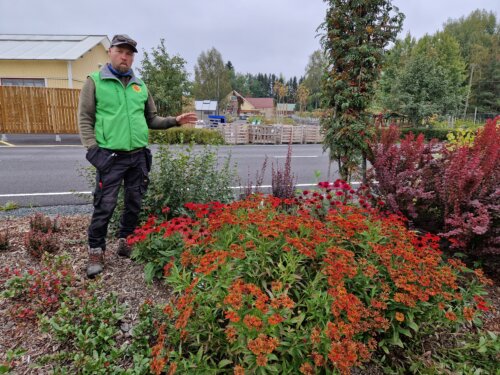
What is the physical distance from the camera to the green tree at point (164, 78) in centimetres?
1628

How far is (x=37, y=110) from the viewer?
13.9 m

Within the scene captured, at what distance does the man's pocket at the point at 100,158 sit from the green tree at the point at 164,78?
47.2 feet

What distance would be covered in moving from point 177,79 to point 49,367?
1636cm

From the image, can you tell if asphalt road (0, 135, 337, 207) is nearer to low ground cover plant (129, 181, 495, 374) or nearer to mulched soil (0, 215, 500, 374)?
mulched soil (0, 215, 500, 374)

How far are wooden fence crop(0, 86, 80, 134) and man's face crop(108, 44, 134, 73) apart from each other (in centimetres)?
1340

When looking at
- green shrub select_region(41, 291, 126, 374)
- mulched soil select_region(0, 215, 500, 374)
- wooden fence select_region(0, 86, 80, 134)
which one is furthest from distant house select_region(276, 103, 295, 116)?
green shrub select_region(41, 291, 126, 374)

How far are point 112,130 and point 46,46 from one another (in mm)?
19536

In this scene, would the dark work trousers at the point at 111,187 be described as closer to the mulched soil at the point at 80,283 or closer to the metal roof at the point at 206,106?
→ the mulched soil at the point at 80,283

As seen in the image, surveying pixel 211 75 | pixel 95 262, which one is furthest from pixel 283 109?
pixel 95 262

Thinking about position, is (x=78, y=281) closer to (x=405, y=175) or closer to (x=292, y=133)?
(x=405, y=175)

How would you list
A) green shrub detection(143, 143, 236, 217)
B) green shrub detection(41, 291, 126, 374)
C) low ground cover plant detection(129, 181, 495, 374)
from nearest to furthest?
low ground cover plant detection(129, 181, 495, 374) < green shrub detection(41, 291, 126, 374) < green shrub detection(143, 143, 236, 217)

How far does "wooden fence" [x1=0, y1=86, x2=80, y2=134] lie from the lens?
44.4 ft

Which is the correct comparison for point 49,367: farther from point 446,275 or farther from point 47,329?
point 446,275

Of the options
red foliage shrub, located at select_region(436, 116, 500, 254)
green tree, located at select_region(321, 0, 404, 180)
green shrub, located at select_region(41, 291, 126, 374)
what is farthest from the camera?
green tree, located at select_region(321, 0, 404, 180)
